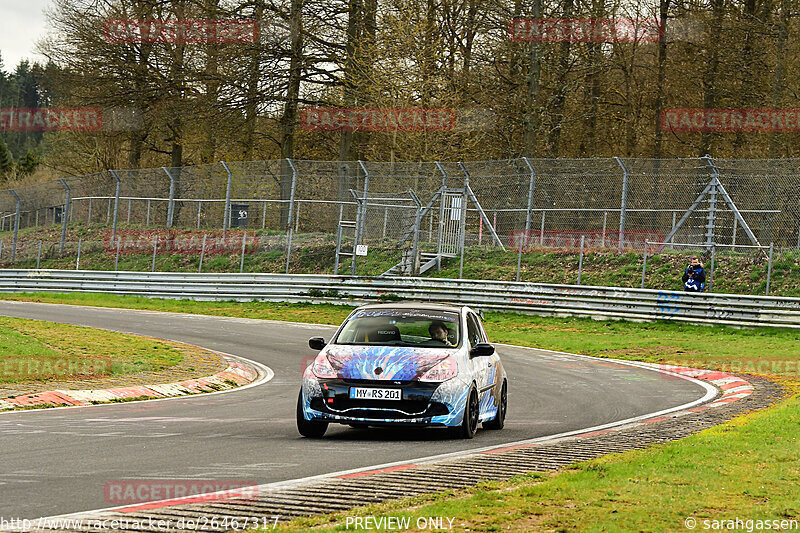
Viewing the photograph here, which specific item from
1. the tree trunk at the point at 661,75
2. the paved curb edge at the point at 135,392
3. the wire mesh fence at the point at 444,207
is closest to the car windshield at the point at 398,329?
the paved curb edge at the point at 135,392

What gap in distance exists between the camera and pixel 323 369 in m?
11.0

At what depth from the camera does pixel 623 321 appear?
2858 cm

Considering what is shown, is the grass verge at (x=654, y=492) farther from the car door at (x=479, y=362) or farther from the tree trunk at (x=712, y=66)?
the tree trunk at (x=712, y=66)

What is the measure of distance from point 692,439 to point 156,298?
91.8 feet

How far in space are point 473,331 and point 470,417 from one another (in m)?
1.74

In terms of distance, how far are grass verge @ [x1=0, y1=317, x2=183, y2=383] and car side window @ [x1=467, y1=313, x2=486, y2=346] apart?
5.79 metres

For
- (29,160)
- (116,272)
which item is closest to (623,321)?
(116,272)

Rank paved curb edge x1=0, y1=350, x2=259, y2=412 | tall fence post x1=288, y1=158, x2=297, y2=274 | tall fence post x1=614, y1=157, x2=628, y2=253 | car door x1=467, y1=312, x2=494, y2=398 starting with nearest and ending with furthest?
car door x1=467, y1=312, x2=494, y2=398
paved curb edge x1=0, y1=350, x2=259, y2=412
tall fence post x1=614, y1=157, x2=628, y2=253
tall fence post x1=288, y1=158, x2=297, y2=274

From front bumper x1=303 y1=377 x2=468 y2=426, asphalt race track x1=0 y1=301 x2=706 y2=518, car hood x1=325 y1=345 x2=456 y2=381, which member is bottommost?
asphalt race track x1=0 y1=301 x2=706 y2=518

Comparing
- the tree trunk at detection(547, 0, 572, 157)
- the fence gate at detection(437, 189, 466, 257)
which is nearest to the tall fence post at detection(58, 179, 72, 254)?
the fence gate at detection(437, 189, 466, 257)

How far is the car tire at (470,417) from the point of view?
35.8ft

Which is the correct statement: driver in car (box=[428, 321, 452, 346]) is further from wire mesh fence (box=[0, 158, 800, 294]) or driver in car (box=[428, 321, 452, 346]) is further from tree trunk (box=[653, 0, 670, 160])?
tree trunk (box=[653, 0, 670, 160])

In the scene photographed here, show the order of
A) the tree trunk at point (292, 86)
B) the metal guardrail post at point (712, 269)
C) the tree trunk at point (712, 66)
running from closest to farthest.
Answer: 1. the metal guardrail post at point (712, 269)
2. the tree trunk at point (292, 86)
3. the tree trunk at point (712, 66)

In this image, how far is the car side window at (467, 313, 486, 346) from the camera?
12.2 metres
